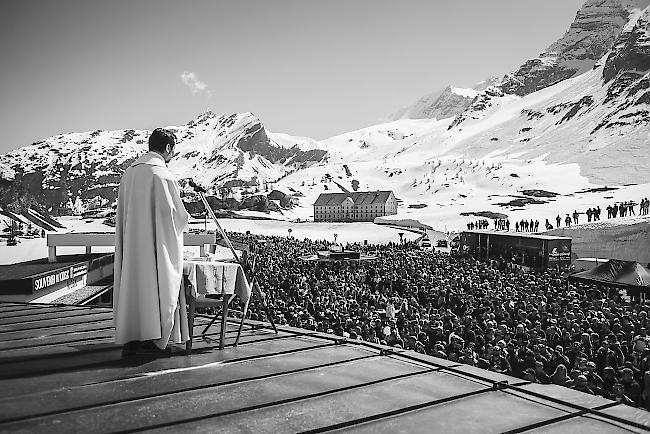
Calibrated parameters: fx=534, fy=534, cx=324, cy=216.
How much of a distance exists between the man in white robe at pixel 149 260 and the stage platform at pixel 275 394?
266 mm

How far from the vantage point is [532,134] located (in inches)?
5994

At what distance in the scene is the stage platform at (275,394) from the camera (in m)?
3.00

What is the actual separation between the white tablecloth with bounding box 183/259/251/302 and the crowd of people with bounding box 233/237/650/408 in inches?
81.9

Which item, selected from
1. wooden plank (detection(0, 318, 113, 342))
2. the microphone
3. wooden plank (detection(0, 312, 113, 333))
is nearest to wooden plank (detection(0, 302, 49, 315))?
wooden plank (detection(0, 312, 113, 333))

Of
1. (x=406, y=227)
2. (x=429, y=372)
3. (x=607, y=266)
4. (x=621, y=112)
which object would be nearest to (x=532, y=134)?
(x=621, y=112)

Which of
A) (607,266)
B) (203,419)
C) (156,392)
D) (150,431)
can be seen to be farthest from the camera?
(607,266)

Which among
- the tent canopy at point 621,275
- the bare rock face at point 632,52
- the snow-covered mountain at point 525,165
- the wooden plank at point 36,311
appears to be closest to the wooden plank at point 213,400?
the wooden plank at point 36,311

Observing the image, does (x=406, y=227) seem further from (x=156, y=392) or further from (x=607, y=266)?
(x=156, y=392)

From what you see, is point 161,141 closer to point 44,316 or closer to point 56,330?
point 56,330

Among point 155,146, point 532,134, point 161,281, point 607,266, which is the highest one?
point 532,134

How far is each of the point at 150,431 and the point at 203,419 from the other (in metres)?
0.31

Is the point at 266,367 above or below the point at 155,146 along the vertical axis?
below

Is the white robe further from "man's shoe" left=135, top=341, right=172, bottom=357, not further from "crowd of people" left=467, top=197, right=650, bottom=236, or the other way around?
"crowd of people" left=467, top=197, right=650, bottom=236

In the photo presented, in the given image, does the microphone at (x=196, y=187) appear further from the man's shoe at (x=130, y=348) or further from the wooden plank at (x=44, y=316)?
the wooden plank at (x=44, y=316)
